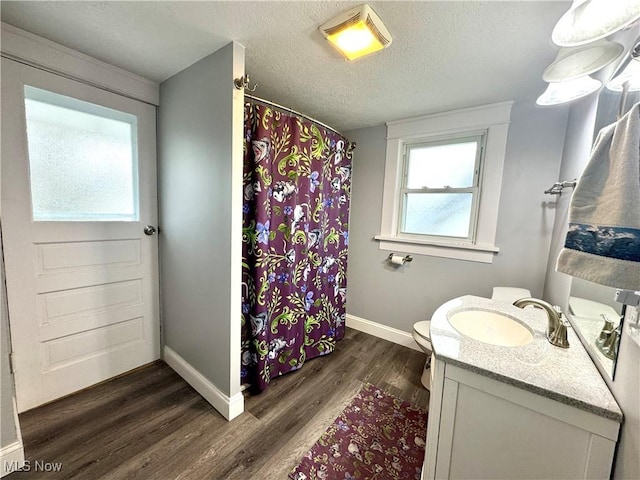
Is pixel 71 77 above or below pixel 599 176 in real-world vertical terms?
above

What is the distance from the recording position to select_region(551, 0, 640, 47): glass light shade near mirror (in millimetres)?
665

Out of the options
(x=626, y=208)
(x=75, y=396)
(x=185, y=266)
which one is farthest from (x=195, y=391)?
(x=626, y=208)

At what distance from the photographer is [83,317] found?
5.35 ft

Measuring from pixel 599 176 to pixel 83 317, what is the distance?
2585mm

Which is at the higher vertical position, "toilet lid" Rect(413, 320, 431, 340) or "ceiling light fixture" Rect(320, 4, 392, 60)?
"ceiling light fixture" Rect(320, 4, 392, 60)

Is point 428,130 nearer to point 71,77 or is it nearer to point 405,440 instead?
point 405,440

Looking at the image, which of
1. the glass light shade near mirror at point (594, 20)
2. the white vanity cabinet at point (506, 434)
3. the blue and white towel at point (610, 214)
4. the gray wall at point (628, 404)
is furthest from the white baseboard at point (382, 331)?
the glass light shade near mirror at point (594, 20)

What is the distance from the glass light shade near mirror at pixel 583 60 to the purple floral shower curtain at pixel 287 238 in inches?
53.1

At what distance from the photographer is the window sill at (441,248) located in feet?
6.46

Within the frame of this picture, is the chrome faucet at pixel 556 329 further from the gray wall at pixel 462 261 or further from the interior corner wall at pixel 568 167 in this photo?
the gray wall at pixel 462 261

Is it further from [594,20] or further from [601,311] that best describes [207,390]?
[594,20]

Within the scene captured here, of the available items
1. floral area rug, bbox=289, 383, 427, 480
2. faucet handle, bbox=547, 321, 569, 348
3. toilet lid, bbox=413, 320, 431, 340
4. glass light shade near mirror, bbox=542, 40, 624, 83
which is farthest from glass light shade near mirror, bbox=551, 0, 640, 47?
floral area rug, bbox=289, 383, 427, 480

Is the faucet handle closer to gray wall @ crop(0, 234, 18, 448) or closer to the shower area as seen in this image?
the shower area

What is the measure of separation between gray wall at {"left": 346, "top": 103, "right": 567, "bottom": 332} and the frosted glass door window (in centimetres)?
195
